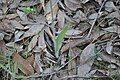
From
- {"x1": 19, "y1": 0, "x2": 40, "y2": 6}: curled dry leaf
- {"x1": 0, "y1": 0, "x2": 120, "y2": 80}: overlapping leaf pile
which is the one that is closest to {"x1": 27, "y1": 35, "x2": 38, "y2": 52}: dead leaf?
{"x1": 0, "y1": 0, "x2": 120, "y2": 80}: overlapping leaf pile

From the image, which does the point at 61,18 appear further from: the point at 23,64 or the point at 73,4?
the point at 23,64

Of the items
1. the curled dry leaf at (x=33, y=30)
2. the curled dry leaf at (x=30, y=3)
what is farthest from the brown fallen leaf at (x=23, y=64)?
the curled dry leaf at (x=30, y=3)

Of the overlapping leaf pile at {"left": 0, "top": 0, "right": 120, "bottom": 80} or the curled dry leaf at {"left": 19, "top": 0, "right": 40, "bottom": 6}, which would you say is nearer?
the overlapping leaf pile at {"left": 0, "top": 0, "right": 120, "bottom": 80}

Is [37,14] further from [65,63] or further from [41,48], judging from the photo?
→ [65,63]

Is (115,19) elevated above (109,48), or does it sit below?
above

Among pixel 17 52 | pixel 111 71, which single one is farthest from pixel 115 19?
pixel 17 52

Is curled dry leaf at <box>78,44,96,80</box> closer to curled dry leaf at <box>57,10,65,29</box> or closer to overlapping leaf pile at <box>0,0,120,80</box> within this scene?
overlapping leaf pile at <box>0,0,120,80</box>

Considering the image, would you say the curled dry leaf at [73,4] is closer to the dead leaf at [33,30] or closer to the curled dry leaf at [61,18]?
the curled dry leaf at [61,18]

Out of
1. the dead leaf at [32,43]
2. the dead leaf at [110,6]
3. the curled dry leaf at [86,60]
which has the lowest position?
the curled dry leaf at [86,60]
